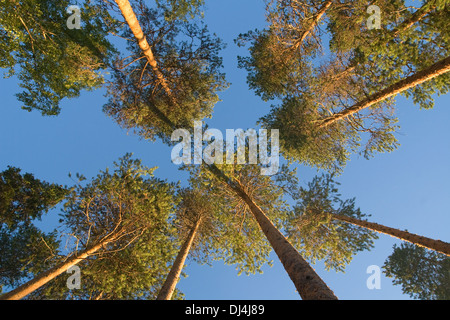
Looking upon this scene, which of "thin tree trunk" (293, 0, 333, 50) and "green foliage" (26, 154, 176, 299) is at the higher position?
"thin tree trunk" (293, 0, 333, 50)

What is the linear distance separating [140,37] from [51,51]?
398 cm

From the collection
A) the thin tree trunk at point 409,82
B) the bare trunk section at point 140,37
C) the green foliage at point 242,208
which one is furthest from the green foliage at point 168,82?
the thin tree trunk at point 409,82

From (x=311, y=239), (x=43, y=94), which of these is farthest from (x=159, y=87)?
(x=311, y=239)

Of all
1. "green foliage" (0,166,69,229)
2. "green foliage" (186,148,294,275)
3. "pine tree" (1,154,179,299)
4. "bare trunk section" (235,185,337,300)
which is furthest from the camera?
"green foliage" (186,148,294,275)

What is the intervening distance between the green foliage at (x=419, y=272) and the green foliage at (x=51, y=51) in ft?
59.5

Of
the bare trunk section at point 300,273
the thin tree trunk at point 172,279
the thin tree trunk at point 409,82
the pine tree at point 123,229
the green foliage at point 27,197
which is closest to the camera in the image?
the bare trunk section at point 300,273

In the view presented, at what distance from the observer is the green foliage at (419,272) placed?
487 inches

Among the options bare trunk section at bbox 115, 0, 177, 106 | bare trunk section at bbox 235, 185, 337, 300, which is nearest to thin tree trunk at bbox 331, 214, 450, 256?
bare trunk section at bbox 235, 185, 337, 300

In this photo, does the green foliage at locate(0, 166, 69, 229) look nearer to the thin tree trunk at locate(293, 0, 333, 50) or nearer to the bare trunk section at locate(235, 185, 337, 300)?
the bare trunk section at locate(235, 185, 337, 300)

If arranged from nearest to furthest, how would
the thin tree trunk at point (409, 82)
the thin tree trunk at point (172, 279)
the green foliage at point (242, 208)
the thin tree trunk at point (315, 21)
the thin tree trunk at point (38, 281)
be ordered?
1. the thin tree trunk at point (38, 281)
2. the thin tree trunk at point (409, 82)
3. the thin tree trunk at point (172, 279)
4. the thin tree trunk at point (315, 21)
5. the green foliage at point (242, 208)

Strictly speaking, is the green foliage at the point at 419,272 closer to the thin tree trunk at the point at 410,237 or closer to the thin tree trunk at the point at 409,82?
the thin tree trunk at the point at 410,237

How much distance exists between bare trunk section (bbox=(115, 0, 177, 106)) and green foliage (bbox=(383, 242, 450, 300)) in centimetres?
1536

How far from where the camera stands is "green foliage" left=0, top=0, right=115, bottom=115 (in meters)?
8.36

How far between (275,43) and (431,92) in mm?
7048
